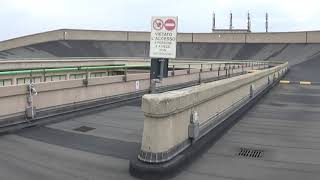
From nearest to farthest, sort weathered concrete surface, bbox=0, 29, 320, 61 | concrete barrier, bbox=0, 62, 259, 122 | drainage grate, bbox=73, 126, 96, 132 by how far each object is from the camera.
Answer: drainage grate, bbox=73, 126, 96, 132 < concrete barrier, bbox=0, 62, 259, 122 < weathered concrete surface, bbox=0, 29, 320, 61

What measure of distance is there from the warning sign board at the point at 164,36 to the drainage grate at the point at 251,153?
236 centimetres

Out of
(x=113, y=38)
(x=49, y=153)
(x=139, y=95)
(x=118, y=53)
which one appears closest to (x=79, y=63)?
(x=139, y=95)

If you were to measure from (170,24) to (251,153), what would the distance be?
3044mm

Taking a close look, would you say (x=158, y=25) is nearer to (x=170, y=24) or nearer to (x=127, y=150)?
(x=170, y=24)

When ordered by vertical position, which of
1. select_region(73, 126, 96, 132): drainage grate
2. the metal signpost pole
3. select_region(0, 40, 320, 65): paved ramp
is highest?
select_region(0, 40, 320, 65): paved ramp

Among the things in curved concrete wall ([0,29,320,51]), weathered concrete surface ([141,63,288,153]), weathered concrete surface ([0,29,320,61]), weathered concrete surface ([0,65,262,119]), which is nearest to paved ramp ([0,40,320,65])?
weathered concrete surface ([0,29,320,61])

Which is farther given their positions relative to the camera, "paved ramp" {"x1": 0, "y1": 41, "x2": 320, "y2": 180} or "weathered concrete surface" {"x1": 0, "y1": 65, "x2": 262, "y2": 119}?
"weathered concrete surface" {"x1": 0, "y1": 65, "x2": 262, "y2": 119}

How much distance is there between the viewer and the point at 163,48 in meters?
9.64

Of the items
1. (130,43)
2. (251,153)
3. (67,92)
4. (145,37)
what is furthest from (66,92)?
(130,43)

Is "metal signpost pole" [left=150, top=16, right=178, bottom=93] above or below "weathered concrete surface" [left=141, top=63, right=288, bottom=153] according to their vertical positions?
above

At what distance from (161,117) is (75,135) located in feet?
13.1

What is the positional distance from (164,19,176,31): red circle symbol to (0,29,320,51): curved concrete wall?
75296mm

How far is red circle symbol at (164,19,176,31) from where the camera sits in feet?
31.5

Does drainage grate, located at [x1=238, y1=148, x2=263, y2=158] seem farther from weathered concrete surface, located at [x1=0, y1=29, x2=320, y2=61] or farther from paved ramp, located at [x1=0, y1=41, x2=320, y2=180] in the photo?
weathered concrete surface, located at [x1=0, y1=29, x2=320, y2=61]
